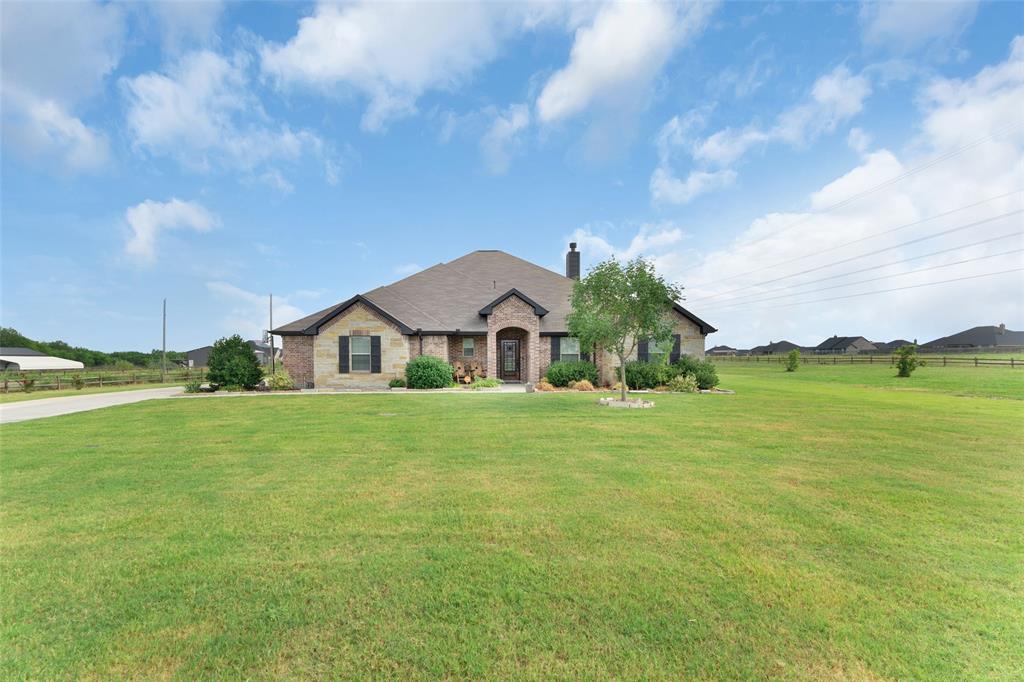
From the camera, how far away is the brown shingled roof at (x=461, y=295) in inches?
888

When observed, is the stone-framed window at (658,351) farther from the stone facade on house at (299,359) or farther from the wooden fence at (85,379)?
the wooden fence at (85,379)

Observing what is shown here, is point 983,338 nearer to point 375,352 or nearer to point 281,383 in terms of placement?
point 375,352

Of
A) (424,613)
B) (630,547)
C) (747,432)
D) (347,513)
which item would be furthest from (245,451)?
(747,432)

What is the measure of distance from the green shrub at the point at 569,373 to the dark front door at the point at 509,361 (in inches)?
151

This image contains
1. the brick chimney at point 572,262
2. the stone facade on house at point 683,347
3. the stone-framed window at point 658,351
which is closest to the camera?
the stone-framed window at point 658,351

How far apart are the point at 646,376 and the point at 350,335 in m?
15.1

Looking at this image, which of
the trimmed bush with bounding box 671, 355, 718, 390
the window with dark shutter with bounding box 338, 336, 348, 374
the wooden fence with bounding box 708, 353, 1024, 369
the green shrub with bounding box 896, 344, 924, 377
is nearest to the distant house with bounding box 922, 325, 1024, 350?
the wooden fence with bounding box 708, 353, 1024, 369

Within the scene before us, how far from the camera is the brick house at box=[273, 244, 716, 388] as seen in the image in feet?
69.9

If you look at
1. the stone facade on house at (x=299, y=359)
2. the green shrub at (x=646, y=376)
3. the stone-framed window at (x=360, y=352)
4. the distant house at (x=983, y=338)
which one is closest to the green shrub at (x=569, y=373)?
the green shrub at (x=646, y=376)

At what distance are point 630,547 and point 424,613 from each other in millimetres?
2075

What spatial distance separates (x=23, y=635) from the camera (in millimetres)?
2992

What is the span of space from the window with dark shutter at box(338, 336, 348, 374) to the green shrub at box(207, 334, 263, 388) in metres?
4.27

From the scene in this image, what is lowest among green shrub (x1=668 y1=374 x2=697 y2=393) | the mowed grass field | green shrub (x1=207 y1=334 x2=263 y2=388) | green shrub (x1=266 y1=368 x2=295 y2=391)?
the mowed grass field

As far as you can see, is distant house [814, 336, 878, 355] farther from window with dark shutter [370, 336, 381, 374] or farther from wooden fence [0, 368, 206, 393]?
wooden fence [0, 368, 206, 393]
